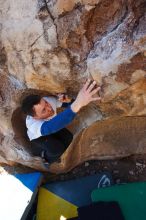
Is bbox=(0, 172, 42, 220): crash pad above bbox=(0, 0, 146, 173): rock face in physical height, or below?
below

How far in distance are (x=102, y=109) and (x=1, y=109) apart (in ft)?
1.76

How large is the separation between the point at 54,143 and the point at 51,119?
28cm

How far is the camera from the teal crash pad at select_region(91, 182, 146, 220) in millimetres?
2223

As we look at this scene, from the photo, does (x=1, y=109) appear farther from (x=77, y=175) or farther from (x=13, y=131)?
(x=77, y=175)

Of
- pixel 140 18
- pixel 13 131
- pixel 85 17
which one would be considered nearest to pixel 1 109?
pixel 13 131

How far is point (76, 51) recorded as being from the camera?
1.68m

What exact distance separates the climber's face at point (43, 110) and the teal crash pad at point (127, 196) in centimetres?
64

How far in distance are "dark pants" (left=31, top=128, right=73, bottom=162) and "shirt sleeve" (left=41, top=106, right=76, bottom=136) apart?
0.58 feet

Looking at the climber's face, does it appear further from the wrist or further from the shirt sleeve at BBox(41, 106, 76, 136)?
the wrist

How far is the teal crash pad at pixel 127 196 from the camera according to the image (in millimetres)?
2223

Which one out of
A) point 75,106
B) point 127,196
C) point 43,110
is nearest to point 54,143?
point 43,110

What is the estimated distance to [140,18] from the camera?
1539 mm

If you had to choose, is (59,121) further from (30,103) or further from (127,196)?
(127,196)

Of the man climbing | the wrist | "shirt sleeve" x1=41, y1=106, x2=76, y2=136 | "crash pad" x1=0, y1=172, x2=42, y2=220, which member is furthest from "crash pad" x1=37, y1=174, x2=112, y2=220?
the wrist
